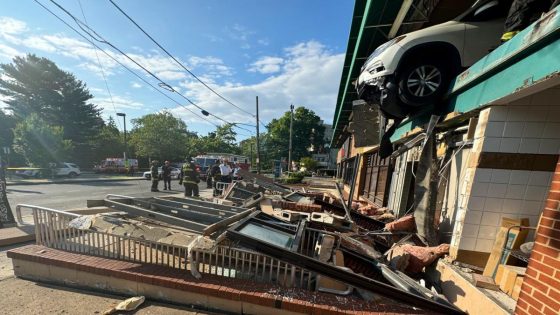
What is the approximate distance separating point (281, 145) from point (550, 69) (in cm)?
4724

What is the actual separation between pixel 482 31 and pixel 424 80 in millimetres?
1072

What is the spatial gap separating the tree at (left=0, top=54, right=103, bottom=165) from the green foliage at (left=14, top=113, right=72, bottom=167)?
1538 centimetres

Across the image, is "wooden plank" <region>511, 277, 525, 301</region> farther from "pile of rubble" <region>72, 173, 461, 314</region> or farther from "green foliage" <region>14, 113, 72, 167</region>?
"green foliage" <region>14, 113, 72, 167</region>

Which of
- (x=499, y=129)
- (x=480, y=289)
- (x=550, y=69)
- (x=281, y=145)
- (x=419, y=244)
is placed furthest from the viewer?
(x=281, y=145)

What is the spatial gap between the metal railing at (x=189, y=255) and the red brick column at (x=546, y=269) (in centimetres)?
177

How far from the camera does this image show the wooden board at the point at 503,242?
267 cm

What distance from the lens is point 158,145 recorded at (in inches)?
1432

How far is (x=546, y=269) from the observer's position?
1732 mm

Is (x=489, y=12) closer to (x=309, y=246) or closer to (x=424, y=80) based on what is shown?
(x=424, y=80)

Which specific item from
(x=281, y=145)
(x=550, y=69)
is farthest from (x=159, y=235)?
(x=281, y=145)

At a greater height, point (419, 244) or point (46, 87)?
point (46, 87)

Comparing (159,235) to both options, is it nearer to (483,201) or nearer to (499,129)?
(483,201)

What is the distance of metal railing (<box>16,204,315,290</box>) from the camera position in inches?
109

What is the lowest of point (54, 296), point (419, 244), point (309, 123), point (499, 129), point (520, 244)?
point (54, 296)
